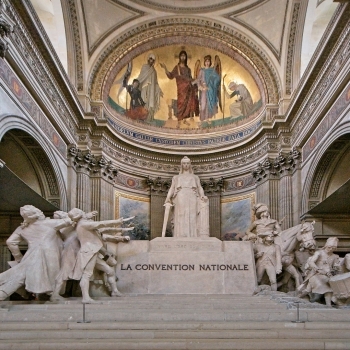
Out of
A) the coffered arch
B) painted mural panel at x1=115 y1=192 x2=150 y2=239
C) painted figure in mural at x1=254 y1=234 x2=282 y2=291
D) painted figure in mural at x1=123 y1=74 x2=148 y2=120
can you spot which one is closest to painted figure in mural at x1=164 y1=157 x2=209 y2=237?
painted figure in mural at x1=254 y1=234 x2=282 y2=291

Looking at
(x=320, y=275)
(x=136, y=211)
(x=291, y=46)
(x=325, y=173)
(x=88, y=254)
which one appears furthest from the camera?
(x=136, y=211)

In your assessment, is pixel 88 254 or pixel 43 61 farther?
pixel 43 61

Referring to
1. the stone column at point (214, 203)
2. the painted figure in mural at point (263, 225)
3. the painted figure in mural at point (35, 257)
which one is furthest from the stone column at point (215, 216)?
the painted figure in mural at point (35, 257)

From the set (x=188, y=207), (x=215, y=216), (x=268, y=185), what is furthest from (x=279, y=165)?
(x=188, y=207)

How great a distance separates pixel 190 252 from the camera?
10.5 meters

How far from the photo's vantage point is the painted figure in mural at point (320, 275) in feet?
29.6

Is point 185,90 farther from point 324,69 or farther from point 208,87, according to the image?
point 324,69

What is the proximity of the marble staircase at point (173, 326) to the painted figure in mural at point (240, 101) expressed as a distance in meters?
14.7

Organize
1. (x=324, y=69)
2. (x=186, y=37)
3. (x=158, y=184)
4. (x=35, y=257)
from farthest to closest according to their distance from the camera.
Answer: (x=186, y=37) < (x=158, y=184) < (x=324, y=69) < (x=35, y=257)

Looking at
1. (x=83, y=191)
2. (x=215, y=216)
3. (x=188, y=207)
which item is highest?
(x=83, y=191)

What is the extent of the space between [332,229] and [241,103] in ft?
25.2

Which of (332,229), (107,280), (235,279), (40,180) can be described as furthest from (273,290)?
(40,180)

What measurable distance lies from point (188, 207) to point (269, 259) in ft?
6.86

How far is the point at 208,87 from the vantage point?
75.0 feet
